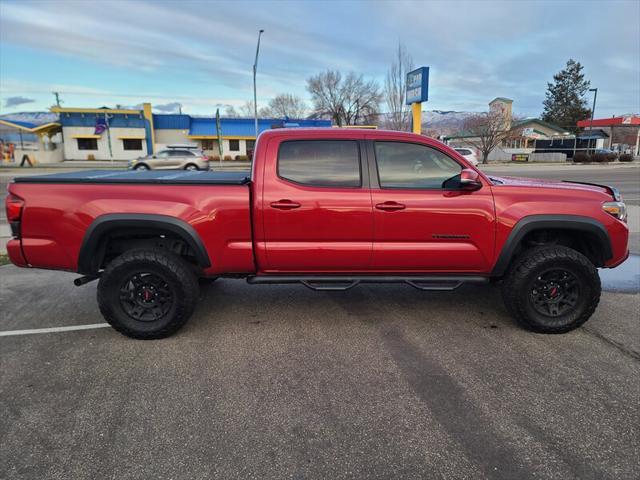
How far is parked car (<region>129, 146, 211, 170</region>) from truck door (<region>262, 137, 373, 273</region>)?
2101 centimetres

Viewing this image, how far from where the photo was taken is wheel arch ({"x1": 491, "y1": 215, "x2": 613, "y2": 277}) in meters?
3.76

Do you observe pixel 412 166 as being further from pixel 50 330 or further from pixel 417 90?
pixel 417 90

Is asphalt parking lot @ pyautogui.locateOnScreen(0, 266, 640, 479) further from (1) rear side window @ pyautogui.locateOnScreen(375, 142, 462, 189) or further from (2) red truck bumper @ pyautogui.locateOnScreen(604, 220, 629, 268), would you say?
(1) rear side window @ pyautogui.locateOnScreen(375, 142, 462, 189)

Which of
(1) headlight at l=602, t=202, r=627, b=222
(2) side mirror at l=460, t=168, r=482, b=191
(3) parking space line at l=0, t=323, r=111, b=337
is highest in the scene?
(2) side mirror at l=460, t=168, r=482, b=191

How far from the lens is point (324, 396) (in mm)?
2938

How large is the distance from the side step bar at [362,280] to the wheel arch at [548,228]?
12.9 inches

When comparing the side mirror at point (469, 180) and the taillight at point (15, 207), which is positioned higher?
the side mirror at point (469, 180)

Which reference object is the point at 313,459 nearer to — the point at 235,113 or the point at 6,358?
the point at 6,358

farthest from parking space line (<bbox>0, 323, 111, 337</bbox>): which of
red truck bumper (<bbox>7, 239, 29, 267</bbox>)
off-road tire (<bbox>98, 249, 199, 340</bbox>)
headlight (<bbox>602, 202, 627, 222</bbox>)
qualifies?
headlight (<bbox>602, 202, 627, 222</bbox>)

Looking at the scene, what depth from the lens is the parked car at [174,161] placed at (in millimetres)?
23531

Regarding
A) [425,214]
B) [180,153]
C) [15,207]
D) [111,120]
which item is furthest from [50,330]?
[111,120]

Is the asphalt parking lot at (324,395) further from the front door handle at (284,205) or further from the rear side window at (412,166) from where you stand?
the rear side window at (412,166)

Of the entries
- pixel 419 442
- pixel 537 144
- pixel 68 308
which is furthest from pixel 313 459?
pixel 537 144

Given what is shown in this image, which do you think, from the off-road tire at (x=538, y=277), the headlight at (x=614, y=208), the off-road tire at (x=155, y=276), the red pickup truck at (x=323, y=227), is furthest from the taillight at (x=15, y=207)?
the headlight at (x=614, y=208)
